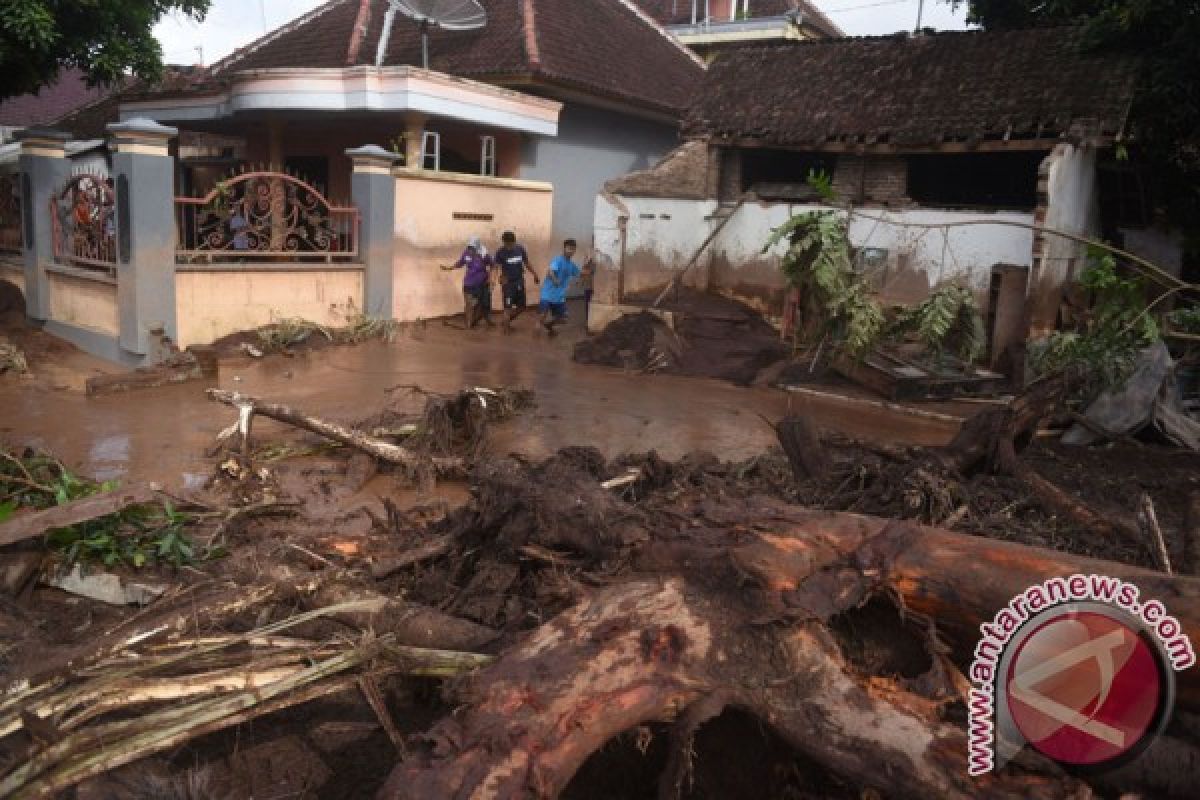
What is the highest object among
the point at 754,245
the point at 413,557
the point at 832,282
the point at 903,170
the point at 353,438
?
the point at 903,170

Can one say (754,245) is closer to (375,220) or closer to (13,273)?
(375,220)

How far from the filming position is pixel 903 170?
14.1m

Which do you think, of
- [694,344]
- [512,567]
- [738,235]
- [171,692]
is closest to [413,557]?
[512,567]

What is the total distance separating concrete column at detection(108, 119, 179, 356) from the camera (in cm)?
1046

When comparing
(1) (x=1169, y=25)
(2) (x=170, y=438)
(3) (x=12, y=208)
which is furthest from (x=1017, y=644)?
(3) (x=12, y=208)

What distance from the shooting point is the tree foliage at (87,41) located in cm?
952

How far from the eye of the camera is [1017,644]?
300 cm

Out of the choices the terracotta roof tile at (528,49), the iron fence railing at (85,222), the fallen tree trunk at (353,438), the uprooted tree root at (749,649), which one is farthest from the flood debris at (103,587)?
the terracotta roof tile at (528,49)

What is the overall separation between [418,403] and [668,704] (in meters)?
7.38

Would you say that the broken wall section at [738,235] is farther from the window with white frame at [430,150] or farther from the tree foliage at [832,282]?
the window with white frame at [430,150]

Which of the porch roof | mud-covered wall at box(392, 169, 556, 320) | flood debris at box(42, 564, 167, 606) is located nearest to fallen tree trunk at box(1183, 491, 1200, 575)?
flood debris at box(42, 564, 167, 606)

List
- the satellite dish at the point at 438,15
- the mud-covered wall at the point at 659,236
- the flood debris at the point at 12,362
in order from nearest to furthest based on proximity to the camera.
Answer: the flood debris at the point at 12,362 → the mud-covered wall at the point at 659,236 → the satellite dish at the point at 438,15

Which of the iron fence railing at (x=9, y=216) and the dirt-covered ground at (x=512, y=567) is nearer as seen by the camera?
the dirt-covered ground at (x=512, y=567)

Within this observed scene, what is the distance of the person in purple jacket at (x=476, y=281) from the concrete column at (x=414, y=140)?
1476 millimetres
